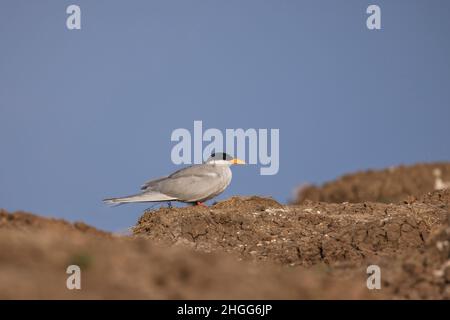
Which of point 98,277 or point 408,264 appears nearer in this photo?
point 98,277

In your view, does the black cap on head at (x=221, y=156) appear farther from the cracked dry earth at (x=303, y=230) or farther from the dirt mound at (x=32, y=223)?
the dirt mound at (x=32, y=223)

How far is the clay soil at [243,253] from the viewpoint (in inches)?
297

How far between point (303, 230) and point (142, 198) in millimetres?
3077

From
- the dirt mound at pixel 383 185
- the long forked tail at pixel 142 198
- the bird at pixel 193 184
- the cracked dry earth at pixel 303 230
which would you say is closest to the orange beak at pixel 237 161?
the bird at pixel 193 184

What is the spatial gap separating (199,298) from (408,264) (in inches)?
126

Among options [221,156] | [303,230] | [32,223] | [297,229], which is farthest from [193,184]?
[32,223]

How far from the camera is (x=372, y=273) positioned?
9.70 meters

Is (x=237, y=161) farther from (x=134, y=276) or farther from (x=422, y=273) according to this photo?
(x=134, y=276)

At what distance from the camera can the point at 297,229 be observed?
46.0ft

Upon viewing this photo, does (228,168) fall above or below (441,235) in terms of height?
above

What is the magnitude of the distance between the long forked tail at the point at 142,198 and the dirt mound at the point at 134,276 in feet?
22.0
